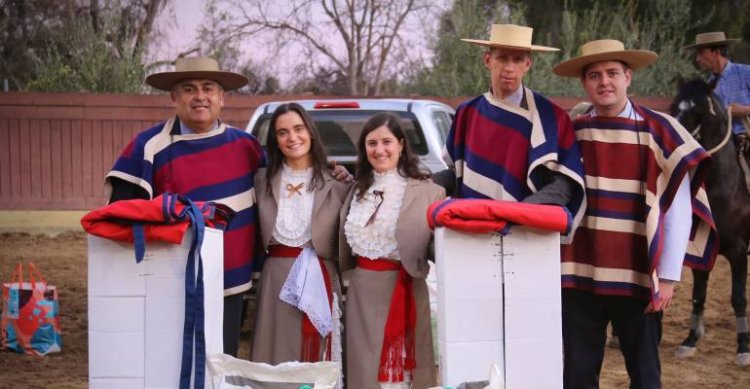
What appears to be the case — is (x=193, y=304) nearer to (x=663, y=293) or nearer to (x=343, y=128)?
(x=663, y=293)

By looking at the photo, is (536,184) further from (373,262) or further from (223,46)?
(223,46)

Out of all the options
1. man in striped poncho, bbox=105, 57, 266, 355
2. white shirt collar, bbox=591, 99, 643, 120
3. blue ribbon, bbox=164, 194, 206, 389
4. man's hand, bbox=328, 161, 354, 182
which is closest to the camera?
blue ribbon, bbox=164, 194, 206, 389

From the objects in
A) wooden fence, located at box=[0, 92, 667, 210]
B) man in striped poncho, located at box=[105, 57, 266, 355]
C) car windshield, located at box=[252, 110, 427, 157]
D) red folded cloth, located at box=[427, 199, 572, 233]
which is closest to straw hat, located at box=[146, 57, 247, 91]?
man in striped poncho, located at box=[105, 57, 266, 355]

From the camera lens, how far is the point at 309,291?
14.3 ft

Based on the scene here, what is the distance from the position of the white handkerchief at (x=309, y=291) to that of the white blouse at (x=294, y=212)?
8 centimetres

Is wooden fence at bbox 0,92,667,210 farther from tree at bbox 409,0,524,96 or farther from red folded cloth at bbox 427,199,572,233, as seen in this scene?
red folded cloth at bbox 427,199,572,233

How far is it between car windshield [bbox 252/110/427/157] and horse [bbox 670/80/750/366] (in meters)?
1.94

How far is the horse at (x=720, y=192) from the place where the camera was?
7293 mm

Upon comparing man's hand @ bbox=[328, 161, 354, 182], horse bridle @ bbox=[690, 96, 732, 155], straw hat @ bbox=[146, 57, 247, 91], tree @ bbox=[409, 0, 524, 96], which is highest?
tree @ bbox=[409, 0, 524, 96]

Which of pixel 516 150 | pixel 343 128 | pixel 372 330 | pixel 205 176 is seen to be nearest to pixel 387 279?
pixel 372 330

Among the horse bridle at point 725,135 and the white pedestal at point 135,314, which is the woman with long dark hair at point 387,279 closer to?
the white pedestal at point 135,314

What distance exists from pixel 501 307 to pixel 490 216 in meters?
0.36

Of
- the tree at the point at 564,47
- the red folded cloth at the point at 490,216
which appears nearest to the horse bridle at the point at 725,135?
the red folded cloth at the point at 490,216

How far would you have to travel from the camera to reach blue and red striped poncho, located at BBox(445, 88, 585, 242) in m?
4.14
